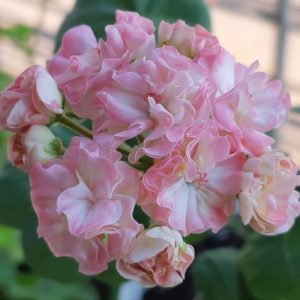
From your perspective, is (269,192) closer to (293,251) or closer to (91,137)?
(91,137)

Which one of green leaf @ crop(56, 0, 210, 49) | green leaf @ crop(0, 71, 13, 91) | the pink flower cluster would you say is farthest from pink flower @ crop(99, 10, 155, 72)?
green leaf @ crop(0, 71, 13, 91)

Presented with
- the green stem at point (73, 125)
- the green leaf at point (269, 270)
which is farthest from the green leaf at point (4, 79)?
the green stem at point (73, 125)

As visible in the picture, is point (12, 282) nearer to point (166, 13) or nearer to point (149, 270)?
point (166, 13)

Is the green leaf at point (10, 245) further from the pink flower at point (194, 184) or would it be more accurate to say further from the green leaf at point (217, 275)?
the pink flower at point (194, 184)

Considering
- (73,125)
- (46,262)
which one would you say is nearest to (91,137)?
(73,125)

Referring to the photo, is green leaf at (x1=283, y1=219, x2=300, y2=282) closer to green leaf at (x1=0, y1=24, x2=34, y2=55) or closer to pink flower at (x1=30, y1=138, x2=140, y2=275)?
pink flower at (x1=30, y1=138, x2=140, y2=275)

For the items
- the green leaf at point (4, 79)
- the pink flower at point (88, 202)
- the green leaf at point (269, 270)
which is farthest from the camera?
the green leaf at point (4, 79)

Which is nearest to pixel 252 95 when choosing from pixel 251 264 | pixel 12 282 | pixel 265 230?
pixel 265 230
